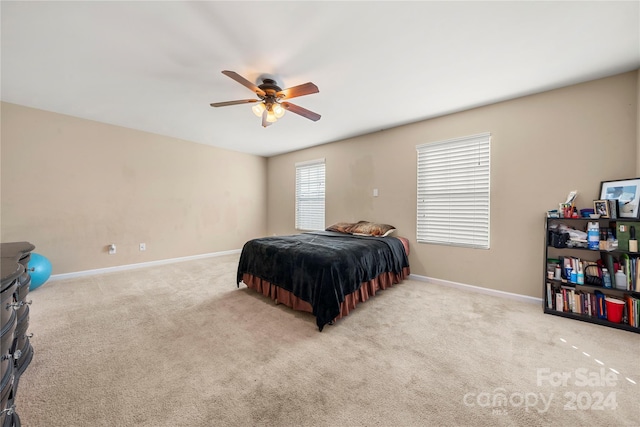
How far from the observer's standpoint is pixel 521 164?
2.80 meters

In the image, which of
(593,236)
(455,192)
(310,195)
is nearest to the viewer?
(593,236)

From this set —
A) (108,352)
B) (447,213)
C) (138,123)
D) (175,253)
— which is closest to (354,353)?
(108,352)

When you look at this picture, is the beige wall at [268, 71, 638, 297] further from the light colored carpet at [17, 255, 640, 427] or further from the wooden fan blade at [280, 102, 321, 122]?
the wooden fan blade at [280, 102, 321, 122]

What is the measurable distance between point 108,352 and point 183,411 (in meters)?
1.03

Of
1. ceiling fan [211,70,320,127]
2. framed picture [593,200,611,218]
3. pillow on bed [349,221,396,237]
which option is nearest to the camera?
framed picture [593,200,611,218]

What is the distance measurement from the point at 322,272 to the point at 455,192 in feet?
7.82

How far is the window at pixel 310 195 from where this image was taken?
5.02 metres

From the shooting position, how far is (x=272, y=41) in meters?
1.92

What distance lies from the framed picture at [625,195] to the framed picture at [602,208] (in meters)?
0.09

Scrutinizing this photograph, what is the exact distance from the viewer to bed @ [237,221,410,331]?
221 centimetres

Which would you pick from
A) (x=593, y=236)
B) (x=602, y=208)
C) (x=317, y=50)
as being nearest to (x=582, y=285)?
(x=593, y=236)

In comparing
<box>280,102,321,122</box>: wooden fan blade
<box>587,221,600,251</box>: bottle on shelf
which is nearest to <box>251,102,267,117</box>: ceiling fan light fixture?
<box>280,102,321,122</box>: wooden fan blade

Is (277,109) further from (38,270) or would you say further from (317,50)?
(38,270)

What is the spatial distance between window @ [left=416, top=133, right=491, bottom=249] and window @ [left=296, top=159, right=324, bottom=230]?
2.11 m
